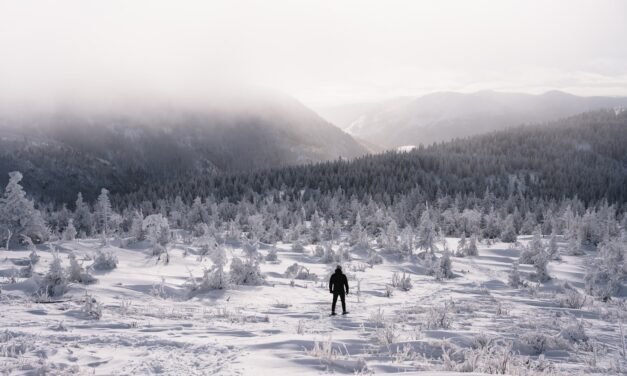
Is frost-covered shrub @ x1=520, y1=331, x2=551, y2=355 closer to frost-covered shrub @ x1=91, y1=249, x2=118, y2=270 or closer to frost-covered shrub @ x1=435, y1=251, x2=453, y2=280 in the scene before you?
frost-covered shrub @ x1=435, y1=251, x2=453, y2=280

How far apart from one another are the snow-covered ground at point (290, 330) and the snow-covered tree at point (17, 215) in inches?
136

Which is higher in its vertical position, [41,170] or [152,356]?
[41,170]

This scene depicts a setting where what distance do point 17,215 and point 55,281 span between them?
10742mm

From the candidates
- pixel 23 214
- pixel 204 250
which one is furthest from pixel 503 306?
pixel 23 214

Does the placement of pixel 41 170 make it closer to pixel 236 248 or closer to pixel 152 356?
pixel 236 248

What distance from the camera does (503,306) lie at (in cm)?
1276

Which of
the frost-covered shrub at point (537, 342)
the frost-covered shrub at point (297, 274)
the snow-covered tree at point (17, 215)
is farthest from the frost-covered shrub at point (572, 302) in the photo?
the snow-covered tree at point (17, 215)

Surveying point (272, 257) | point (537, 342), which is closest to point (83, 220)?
point (272, 257)

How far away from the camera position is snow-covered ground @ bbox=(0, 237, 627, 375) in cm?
639

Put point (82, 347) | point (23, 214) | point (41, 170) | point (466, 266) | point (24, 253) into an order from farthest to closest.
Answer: point (41, 170) < point (466, 266) < point (23, 214) < point (24, 253) < point (82, 347)

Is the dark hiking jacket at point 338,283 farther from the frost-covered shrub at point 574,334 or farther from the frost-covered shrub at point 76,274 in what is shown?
the frost-covered shrub at point 76,274

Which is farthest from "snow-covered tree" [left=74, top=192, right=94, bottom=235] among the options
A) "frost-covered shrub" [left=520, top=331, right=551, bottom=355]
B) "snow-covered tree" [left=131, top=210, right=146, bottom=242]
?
"frost-covered shrub" [left=520, top=331, right=551, bottom=355]

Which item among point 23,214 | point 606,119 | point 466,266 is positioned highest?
point 606,119

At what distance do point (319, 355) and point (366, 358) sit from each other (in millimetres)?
769
